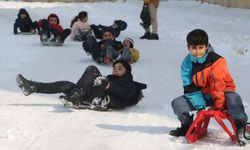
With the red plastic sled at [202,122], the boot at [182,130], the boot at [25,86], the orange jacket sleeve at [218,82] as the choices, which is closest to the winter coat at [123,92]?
the boot at [25,86]

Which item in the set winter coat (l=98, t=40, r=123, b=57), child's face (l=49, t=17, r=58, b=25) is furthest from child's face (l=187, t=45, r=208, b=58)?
child's face (l=49, t=17, r=58, b=25)

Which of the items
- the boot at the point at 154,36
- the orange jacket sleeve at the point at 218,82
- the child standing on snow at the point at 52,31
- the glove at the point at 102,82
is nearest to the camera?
the orange jacket sleeve at the point at 218,82

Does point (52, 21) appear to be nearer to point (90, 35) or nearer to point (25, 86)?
point (90, 35)

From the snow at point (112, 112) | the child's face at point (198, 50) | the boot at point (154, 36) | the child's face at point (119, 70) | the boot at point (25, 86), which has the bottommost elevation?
the snow at point (112, 112)

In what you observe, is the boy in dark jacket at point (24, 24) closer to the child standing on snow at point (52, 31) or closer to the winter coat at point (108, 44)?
the child standing on snow at point (52, 31)

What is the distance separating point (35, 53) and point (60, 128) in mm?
5298

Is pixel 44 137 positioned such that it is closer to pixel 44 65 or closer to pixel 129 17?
pixel 44 65

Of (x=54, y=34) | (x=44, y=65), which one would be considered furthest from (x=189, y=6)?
(x=44, y=65)

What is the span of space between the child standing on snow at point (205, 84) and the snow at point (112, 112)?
0.28 meters

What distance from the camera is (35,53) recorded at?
32.4ft

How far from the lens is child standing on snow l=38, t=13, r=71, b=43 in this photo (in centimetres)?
1095

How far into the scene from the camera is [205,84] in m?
4.31

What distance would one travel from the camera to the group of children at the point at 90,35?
886cm

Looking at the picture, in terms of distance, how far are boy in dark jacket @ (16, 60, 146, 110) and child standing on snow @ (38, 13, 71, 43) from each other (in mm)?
5501
